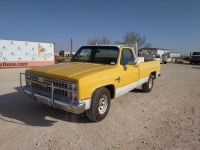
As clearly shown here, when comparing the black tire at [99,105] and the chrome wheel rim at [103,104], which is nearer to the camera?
the black tire at [99,105]

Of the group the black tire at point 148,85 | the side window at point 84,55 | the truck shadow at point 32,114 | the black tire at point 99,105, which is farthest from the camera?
the black tire at point 148,85

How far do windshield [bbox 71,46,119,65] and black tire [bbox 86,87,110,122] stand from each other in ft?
3.56

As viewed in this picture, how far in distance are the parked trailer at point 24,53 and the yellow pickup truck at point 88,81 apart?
15.9 m

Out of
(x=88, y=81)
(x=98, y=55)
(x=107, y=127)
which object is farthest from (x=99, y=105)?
(x=98, y=55)

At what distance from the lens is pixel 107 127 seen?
14.6 feet

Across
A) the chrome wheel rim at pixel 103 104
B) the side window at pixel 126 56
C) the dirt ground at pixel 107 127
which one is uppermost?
the side window at pixel 126 56

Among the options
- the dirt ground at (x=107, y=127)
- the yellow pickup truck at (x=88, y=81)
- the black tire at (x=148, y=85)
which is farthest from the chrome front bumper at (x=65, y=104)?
the black tire at (x=148, y=85)

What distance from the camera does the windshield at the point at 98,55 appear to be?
5.63 m

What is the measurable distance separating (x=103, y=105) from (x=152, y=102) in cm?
246

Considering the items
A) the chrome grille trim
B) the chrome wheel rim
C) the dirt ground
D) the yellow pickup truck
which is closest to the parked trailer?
the dirt ground

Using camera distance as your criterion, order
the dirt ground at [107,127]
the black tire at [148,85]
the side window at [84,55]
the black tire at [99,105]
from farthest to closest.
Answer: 1. the black tire at [148,85]
2. the side window at [84,55]
3. the black tire at [99,105]
4. the dirt ground at [107,127]

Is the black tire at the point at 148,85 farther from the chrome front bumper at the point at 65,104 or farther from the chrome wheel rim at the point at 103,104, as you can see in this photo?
the chrome front bumper at the point at 65,104

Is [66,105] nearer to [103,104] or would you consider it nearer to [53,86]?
[53,86]

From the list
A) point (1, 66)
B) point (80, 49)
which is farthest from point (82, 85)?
point (1, 66)
